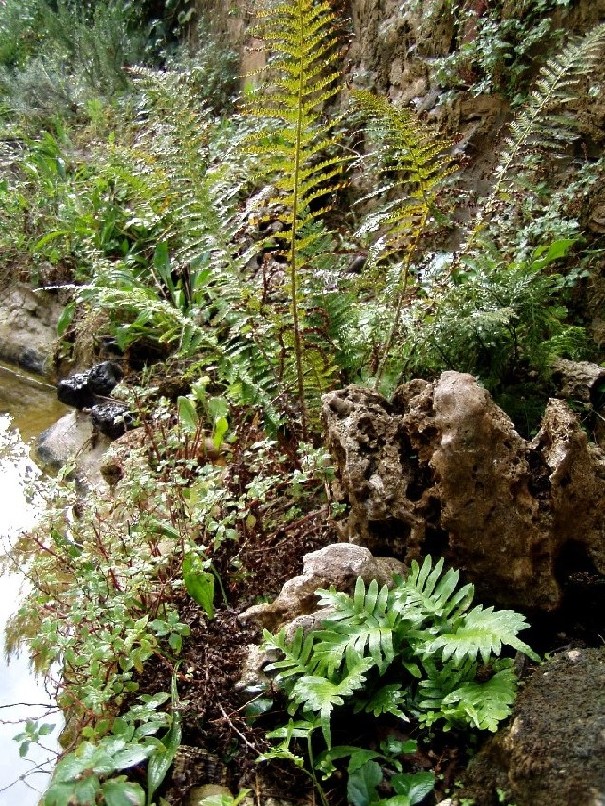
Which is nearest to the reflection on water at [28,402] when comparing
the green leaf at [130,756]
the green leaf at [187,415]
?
the green leaf at [187,415]

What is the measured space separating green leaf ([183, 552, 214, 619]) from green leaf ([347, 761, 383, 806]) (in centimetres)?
71

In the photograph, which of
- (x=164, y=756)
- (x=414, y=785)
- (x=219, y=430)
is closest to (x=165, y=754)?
(x=164, y=756)

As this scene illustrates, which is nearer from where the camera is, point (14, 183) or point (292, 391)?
point (292, 391)

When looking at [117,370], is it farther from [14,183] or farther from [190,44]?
[190,44]

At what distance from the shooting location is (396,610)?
68.7 inches

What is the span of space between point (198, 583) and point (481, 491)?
949 millimetres

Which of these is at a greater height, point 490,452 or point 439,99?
point 439,99

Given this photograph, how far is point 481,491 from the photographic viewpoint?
1837mm

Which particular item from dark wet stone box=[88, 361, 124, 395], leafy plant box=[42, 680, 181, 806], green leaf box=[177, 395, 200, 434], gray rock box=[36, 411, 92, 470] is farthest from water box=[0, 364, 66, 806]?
green leaf box=[177, 395, 200, 434]

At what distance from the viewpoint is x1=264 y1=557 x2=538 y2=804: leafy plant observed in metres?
1.58

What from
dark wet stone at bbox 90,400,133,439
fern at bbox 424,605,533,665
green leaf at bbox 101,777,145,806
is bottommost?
fern at bbox 424,605,533,665

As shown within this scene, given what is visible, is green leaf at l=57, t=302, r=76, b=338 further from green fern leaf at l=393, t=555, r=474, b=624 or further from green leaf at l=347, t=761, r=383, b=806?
green leaf at l=347, t=761, r=383, b=806

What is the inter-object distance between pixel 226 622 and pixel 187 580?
0.19m

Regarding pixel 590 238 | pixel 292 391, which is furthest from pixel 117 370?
pixel 590 238
